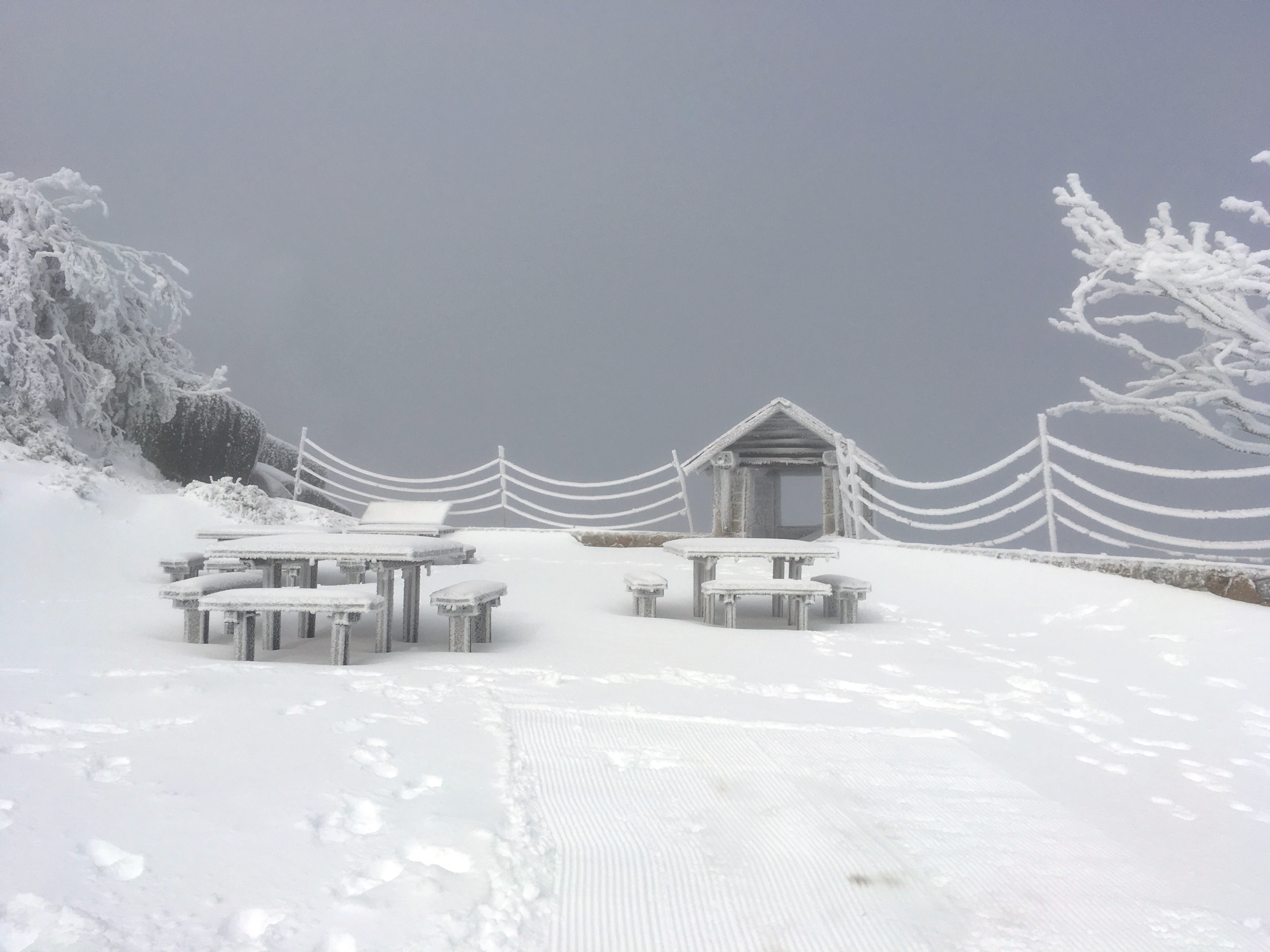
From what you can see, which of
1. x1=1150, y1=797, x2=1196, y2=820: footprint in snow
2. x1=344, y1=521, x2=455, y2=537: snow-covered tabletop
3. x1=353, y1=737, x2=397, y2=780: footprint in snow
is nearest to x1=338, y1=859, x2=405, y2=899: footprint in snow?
x1=353, y1=737, x2=397, y2=780: footprint in snow

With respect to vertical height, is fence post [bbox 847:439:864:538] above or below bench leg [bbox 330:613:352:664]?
above

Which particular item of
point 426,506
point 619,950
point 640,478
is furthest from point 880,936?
point 640,478

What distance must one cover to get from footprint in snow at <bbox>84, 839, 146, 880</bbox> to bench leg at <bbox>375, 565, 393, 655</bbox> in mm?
2610

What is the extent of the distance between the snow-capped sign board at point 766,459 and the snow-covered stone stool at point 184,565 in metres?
6.82

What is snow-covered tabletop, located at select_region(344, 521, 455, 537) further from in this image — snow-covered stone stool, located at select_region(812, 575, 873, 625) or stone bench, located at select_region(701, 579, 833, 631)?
snow-covered stone stool, located at select_region(812, 575, 873, 625)

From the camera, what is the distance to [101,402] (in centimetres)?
1080

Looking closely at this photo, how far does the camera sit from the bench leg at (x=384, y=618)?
15.5 feet

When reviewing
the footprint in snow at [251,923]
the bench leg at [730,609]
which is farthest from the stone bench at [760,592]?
the footprint in snow at [251,923]

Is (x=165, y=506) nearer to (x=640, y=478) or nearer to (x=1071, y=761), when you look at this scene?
(x=640, y=478)

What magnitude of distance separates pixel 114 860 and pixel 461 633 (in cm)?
287

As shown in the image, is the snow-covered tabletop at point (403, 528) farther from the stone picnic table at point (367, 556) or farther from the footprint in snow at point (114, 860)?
the footprint in snow at point (114, 860)

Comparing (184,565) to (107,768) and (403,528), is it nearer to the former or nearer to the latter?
(403,528)

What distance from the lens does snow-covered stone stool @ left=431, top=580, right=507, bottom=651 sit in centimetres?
462

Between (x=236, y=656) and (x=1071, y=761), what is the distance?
3.76 meters
